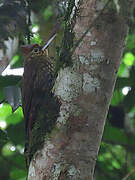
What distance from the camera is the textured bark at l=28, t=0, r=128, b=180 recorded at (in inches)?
65.8

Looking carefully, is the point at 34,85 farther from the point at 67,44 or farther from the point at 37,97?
the point at 67,44

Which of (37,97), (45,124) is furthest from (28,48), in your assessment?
(45,124)

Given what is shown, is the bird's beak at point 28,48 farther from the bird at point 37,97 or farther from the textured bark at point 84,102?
the textured bark at point 84,102

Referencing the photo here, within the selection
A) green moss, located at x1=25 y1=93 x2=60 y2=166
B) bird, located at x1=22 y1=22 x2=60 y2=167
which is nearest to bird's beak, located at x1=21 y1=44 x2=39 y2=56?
bird, located at x1=22 y1=22 x2=60 y2=167

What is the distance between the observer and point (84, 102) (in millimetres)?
1727

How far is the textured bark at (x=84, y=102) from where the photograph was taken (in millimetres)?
1671

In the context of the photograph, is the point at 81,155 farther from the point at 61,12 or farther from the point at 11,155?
the point at 11,155

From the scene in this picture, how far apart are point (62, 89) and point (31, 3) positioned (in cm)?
75

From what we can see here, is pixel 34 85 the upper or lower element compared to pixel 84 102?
lower

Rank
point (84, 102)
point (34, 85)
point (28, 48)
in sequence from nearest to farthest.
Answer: point (84, 102)
point (34, 85)
point (28, 48)

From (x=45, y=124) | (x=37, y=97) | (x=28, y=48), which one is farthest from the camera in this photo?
(x=28, y=48)

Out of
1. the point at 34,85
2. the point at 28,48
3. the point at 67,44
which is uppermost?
the point at 67,44

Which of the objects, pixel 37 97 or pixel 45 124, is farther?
pixel 37 97

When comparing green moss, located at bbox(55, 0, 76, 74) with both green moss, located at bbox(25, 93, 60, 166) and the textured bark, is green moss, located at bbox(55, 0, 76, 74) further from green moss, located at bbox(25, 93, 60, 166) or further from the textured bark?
green moss, located at bbox(25, 93, 60, 166)
